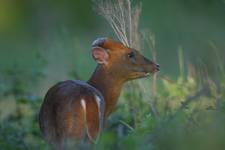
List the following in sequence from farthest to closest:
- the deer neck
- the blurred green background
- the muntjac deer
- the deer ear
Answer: the blurred green background
the deer neck
the deer ear
the muntjac deer

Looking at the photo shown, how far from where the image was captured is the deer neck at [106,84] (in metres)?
10.6

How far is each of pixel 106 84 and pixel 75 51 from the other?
3.80 m

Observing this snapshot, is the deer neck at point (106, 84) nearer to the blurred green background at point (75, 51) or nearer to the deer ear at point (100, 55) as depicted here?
the deer ear at point (100, 55)

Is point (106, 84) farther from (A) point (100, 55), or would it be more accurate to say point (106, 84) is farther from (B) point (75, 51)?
(B) point (75, 51)

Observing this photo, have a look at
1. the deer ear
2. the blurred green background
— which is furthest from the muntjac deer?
the blurred green background

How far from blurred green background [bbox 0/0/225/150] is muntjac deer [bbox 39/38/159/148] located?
0.24 m

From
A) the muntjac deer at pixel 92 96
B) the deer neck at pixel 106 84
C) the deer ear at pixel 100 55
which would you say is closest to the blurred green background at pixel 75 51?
the muntjac deer at pixel 92 96

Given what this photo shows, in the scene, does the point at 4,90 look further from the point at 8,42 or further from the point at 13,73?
the point at 8,42

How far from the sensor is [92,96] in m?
10.0

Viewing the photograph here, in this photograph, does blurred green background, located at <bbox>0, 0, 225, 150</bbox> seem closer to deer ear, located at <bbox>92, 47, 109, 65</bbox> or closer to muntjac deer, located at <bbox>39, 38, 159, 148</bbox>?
muntjac deer, located at <bbox>39, 38, 159, 148</bbox>

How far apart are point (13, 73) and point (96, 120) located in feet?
10.2

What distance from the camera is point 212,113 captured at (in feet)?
29.3

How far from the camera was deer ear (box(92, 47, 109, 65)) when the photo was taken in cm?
1051

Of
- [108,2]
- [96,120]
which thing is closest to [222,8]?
[108,2]
